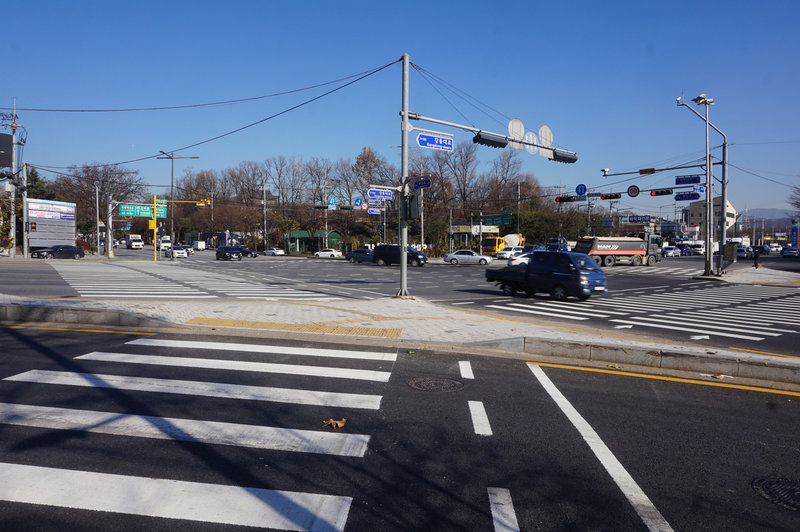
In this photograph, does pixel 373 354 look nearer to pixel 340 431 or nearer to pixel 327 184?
pixel 340 431

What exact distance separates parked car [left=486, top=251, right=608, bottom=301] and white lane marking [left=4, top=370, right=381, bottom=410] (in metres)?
14.6

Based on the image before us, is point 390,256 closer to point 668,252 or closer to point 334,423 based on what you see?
point 334,423

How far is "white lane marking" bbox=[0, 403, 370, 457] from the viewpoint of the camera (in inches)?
188

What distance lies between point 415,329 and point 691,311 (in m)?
11.4

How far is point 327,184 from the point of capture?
8956cm

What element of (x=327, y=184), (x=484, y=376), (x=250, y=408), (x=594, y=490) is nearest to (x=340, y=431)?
(x=250, y=408)

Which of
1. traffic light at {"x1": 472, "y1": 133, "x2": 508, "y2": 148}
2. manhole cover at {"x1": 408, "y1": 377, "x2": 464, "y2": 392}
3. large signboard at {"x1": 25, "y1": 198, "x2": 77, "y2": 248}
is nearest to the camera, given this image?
manhole cover at {"x1": 408, "y1": 377, "x2": 464, "y2": 392}

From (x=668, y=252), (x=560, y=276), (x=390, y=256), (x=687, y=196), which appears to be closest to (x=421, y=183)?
(x=560, y=276)

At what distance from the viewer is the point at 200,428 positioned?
5129 millimetres

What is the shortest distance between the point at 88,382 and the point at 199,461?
3.12 meters

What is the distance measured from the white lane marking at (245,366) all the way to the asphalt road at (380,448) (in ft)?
0.14

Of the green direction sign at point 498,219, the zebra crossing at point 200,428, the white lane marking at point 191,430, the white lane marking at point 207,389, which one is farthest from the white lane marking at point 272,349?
the green direction sign at point 498,219

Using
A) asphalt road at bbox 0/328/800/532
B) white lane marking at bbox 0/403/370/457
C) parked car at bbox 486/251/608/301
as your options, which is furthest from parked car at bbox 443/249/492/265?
white lane marking at bbox 0/403/370/457

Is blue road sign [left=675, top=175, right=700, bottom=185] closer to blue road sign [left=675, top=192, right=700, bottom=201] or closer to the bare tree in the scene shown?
blue road sign [left=675, top=192, right=700, bottom=201]
